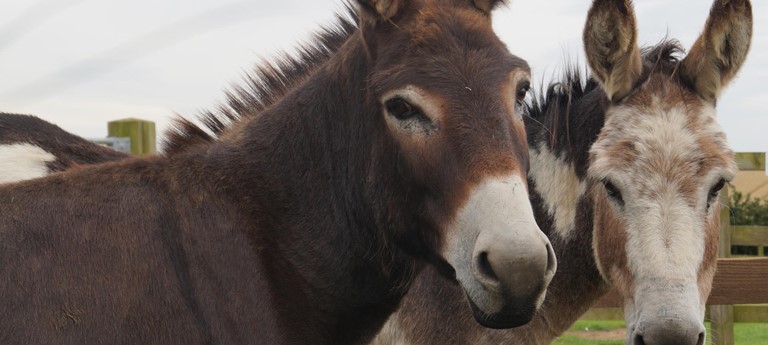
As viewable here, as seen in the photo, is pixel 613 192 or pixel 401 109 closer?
pixel 401 109

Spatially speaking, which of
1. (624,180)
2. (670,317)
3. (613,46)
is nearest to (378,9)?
(624,180)

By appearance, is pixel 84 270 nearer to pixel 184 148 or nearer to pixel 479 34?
pixel 184 148

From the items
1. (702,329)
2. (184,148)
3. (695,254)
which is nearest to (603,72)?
(695,254)

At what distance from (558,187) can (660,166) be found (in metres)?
0.61

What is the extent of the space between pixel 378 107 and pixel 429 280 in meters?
1.43

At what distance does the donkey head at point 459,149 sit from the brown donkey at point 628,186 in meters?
0.85

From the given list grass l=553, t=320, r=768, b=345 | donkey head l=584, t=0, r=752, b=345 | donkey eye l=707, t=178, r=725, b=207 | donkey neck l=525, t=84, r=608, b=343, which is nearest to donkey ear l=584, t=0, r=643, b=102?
donkey head l=584, t=0, r=752, b=345

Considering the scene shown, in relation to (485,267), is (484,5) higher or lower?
higher

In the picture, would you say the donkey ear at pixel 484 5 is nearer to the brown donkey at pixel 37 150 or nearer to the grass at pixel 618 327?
the brown donkey at pixel 37 150

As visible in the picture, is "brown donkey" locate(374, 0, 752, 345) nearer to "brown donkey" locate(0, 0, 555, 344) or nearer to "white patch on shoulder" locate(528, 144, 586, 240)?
"white patch on shoulder" locate(528, 144, 586, 240)

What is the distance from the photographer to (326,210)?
3010 mm

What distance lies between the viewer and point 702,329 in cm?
313

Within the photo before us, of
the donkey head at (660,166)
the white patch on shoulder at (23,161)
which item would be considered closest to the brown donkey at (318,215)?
the donkey head at (660,166)

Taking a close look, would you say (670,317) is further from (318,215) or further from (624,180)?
(318,215)
